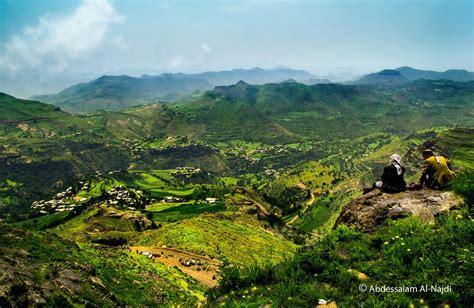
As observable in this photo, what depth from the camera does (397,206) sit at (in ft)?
51.7

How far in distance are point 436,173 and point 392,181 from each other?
2.21 metres

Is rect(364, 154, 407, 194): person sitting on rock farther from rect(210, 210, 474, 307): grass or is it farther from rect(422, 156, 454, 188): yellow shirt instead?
rect(210, 210, 474, 307): grass

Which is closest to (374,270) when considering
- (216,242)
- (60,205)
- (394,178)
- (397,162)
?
(394,178)

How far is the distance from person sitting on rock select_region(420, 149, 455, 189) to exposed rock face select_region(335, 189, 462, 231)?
30.7 inches

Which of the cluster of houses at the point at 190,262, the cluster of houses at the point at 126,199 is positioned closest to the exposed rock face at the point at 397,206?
the cluster of houses at the point at 190,262

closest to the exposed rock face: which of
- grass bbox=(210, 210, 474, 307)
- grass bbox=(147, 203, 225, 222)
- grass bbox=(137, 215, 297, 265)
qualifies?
grass bbox=(210, 210, 474, 307)

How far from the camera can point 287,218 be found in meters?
151

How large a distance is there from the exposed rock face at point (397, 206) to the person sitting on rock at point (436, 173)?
0.78 m

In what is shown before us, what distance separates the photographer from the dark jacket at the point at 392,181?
18375 mm

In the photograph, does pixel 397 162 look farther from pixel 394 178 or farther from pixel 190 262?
pixel 190 262

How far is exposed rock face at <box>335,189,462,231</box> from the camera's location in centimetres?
1455

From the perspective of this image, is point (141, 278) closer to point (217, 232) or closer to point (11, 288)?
point (11, 288)

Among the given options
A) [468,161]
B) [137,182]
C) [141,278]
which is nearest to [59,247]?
[141,278]

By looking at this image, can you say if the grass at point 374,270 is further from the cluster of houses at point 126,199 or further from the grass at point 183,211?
the cluster of houses at point 126,199
